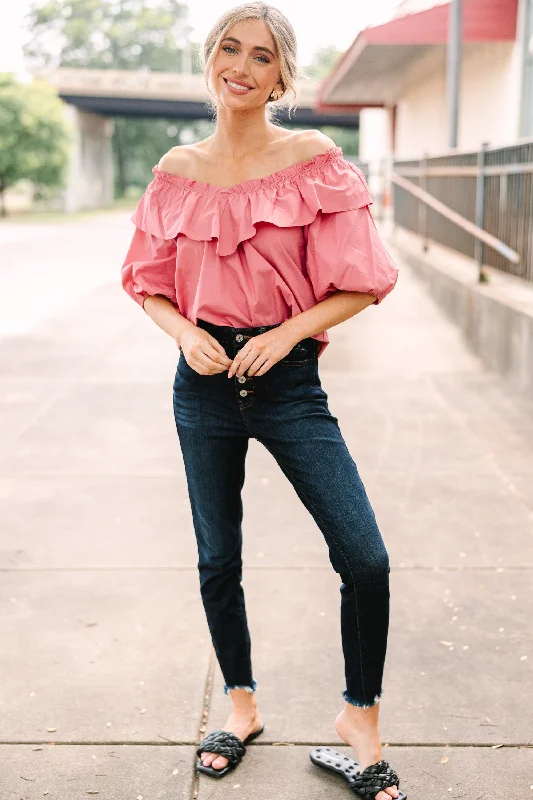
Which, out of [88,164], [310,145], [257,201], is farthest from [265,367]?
[88,164]

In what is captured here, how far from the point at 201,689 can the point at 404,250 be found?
11131mm

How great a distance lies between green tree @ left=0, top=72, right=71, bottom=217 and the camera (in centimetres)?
3834

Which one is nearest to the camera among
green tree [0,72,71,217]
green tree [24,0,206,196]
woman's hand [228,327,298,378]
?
woman's hand [228,327,298,378]

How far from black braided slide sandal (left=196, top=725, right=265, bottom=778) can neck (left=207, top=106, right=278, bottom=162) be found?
1570 millimetres

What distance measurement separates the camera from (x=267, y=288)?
233 cm

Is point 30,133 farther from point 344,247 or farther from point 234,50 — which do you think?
point 344,247

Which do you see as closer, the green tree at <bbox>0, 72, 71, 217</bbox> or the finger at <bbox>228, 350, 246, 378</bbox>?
the finger at <bbox>228, 350, 246, 378</bbox>

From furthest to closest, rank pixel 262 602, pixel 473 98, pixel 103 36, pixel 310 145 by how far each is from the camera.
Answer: pixel 103 36 < pixel 473 98 < pixel 262 602 < pixel 310 145

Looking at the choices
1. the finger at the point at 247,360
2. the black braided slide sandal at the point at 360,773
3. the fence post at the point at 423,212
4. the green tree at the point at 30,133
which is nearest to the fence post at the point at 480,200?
the fence post at the point at 423,212

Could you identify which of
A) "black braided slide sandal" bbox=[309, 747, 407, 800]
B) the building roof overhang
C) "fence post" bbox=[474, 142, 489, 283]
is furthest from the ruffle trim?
the building roof overhang

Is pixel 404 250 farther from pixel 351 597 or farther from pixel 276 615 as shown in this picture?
pixel 351 597

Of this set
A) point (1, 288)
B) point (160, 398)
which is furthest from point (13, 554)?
point (1, 288)

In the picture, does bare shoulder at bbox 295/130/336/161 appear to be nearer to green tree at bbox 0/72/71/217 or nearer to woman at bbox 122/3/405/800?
woman at bbox 122/3/405/800

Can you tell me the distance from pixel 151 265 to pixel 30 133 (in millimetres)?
39047
